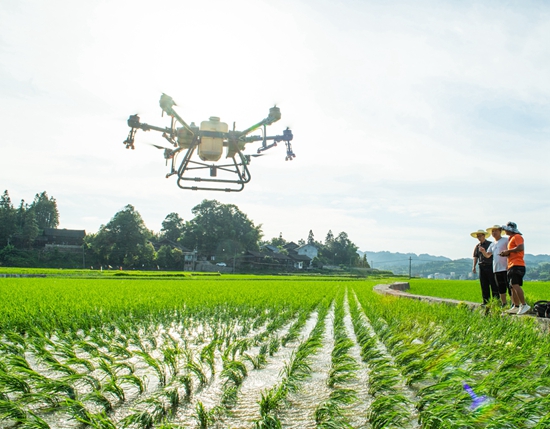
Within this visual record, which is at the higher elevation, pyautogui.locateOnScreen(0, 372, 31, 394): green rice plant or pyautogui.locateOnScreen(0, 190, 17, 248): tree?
pyautogui.locateOnScreen(0, 190, 17, 248): tree

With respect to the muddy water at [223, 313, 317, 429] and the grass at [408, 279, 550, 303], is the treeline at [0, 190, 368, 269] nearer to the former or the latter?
the grass at [408, 279, 550, 303]

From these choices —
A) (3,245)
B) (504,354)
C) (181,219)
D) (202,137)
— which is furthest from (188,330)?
(181,219)

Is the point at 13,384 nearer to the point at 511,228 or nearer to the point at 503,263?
the point at 511,228

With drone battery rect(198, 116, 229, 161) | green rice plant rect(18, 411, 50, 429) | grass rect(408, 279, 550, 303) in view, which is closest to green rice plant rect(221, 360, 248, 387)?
green rice plant rect(18, 411, 50, 429)

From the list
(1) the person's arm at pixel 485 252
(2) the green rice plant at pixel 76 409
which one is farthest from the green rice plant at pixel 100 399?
(1) the person's arm at pixel 485 252

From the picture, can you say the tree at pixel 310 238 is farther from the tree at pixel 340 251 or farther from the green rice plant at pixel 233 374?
the green rice plant at pixel 233 374

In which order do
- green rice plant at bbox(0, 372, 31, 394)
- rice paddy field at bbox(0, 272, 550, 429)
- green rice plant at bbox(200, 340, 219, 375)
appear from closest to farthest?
rice paddy field at bbox(0, 272, 550, 429), green rice plant at bbox(0, 372, 31, 394), green rice plant at bbox(200, 340, 219, 375)
